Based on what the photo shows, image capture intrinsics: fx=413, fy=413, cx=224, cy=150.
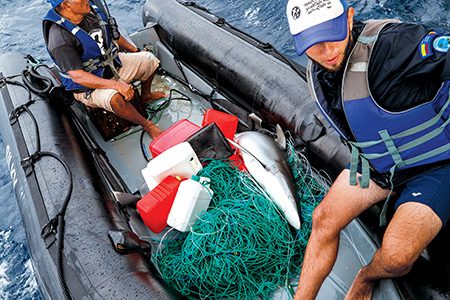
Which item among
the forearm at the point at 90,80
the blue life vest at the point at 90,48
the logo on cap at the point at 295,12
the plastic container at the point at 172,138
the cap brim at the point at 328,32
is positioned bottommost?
the plastic container at the point at 172,138

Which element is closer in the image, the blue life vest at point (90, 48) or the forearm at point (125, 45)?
the blue life vest at point (90, 48)

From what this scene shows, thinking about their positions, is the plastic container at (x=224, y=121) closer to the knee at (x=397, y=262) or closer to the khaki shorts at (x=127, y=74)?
the khaki shorts at (x=127, y=74)

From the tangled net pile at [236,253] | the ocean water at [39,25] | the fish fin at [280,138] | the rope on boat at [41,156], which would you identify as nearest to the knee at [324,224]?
the tangled net pile at [236,253]

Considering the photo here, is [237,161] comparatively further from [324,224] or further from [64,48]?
[64,48]

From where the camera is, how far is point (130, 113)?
12.8ft

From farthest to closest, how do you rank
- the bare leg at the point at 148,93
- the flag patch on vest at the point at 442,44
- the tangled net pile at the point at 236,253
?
1. the bare leg at the point at 148,93
2. the tangled net pile at the point at 236,253
3. the flag patch on vest at the point at 442,44

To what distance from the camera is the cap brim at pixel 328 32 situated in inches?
75.3

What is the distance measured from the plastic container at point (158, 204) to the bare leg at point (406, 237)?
1464 mm

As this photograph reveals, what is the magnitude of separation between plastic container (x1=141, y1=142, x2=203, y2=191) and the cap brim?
1399mm

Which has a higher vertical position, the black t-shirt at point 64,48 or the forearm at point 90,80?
the black t-shirt at point 64,48

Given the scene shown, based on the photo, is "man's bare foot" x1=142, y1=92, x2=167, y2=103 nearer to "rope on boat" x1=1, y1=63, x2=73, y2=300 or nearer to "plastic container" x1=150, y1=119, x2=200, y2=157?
"rope on boat" x1=1, y1=63, x2=73, y2=300

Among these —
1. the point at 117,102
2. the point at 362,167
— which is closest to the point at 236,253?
the point at 362,167

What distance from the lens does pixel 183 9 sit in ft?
16.4

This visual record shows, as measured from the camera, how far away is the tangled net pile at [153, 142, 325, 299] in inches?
105
